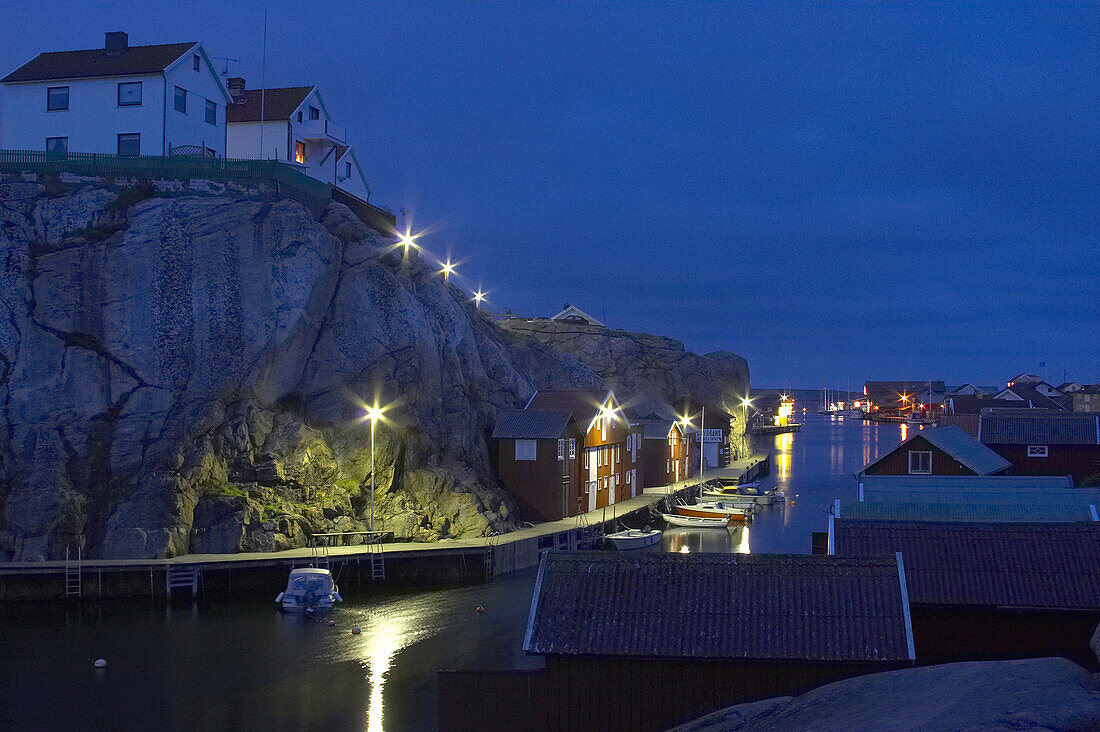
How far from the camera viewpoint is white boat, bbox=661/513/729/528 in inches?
2869

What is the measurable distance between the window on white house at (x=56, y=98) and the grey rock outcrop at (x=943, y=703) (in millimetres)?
61233

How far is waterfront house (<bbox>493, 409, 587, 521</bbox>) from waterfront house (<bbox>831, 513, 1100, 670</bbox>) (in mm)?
36679

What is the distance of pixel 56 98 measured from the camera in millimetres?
64625

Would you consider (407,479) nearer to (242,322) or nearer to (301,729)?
(242,322)

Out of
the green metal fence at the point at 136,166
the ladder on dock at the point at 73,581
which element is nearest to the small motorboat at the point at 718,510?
the green metal fence at the point at 136,166

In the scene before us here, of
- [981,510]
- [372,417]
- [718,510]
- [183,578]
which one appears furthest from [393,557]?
[718,510]

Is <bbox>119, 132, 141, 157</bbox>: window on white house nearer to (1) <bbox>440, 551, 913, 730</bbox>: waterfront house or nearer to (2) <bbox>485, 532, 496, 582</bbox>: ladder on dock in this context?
(2) <bbox>485, 532, 496, 582</bbox>: ladder on dock

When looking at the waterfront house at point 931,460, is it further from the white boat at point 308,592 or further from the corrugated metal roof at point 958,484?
the white boat at point 308,592

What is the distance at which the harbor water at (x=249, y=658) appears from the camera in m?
31.4

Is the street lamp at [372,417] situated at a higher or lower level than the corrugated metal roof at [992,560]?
higher

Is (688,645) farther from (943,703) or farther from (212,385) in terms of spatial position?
(212,385)

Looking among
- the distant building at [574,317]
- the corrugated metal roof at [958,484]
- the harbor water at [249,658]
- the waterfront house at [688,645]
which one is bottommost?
the harbor water at [249,658]

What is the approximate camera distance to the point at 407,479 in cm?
5875

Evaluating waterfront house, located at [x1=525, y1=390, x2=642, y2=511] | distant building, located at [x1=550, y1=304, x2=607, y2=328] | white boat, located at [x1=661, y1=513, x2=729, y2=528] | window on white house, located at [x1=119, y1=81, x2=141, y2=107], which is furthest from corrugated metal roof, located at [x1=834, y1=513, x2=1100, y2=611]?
distant building, located at [x1=550, y1=304, x2=607, y2=328]
